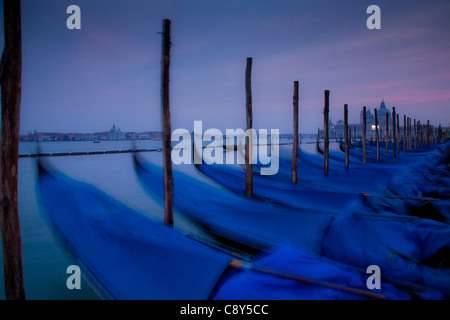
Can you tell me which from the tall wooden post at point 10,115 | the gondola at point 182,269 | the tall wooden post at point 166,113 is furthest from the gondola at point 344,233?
the tall wooden post at point 10,115

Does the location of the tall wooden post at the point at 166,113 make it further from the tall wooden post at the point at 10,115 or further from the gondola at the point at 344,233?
the tall wooden post at the point at 10,115

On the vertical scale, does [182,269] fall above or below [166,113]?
below

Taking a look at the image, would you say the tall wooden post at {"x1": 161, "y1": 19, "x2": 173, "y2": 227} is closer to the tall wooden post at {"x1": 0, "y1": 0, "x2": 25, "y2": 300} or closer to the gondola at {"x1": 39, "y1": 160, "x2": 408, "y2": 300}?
the gondola at {"x1": 39, "y1": 160, "x2": 408, "y2": 300}

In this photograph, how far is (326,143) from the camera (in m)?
9.23

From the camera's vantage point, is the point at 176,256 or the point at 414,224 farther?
the point at 414,224

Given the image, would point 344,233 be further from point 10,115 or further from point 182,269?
point 10,115

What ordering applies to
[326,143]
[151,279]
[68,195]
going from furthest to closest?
[326,143], [68,195], [151,279]

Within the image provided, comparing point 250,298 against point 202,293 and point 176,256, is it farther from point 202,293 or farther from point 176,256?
point 176,256

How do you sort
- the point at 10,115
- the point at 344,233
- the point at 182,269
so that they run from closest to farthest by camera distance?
the point at 10,115 < the point at 182,269 < the point at 344,233

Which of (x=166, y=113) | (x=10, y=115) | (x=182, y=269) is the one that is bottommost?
(x=182, y=269)

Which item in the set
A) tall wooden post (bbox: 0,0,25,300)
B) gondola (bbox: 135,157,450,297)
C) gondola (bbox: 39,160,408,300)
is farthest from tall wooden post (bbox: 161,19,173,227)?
tall wooden post (bbox: 0,0,25,300)

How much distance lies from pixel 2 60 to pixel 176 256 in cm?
244

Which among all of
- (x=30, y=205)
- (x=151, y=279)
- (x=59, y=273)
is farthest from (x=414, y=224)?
(x=30, y=205)

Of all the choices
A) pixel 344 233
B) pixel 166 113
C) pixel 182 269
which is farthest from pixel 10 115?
pixel 344 233
